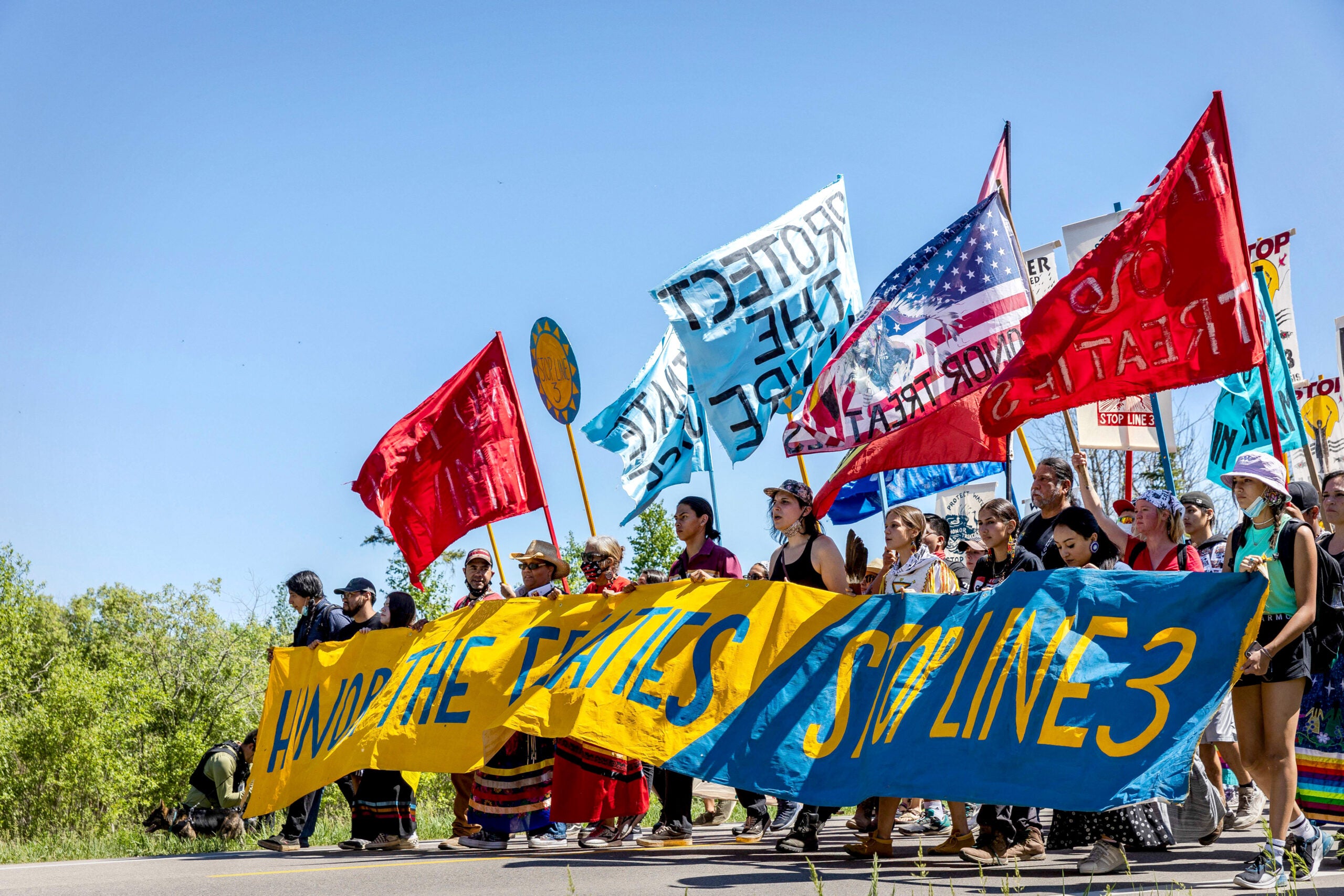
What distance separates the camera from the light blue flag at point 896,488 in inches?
459

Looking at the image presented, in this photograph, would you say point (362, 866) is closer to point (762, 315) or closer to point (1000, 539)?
point (1000, 539)

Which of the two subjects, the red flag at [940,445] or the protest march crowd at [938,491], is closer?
the protest march crowd at [938,491]

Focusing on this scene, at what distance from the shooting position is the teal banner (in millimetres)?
5676

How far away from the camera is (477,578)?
9336 mm

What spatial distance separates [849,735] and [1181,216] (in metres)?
3.49

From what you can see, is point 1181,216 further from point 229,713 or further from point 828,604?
point 229,713

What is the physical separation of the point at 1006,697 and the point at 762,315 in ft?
13.8

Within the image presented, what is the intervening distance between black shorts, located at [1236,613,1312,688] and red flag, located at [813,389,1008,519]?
3796 mm

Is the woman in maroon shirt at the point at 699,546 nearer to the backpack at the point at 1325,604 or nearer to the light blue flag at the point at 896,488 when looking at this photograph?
the backpack at the point at 1325,604

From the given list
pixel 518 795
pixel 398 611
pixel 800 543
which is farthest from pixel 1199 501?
pixel 398 611

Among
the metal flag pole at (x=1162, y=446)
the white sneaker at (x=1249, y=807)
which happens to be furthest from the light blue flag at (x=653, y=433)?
the white sneaker at (x=1249, y=807)

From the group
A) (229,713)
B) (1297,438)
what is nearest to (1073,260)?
(1297,438)

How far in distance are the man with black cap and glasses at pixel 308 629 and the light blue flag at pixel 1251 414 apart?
656 cm

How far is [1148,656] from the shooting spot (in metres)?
5.90
